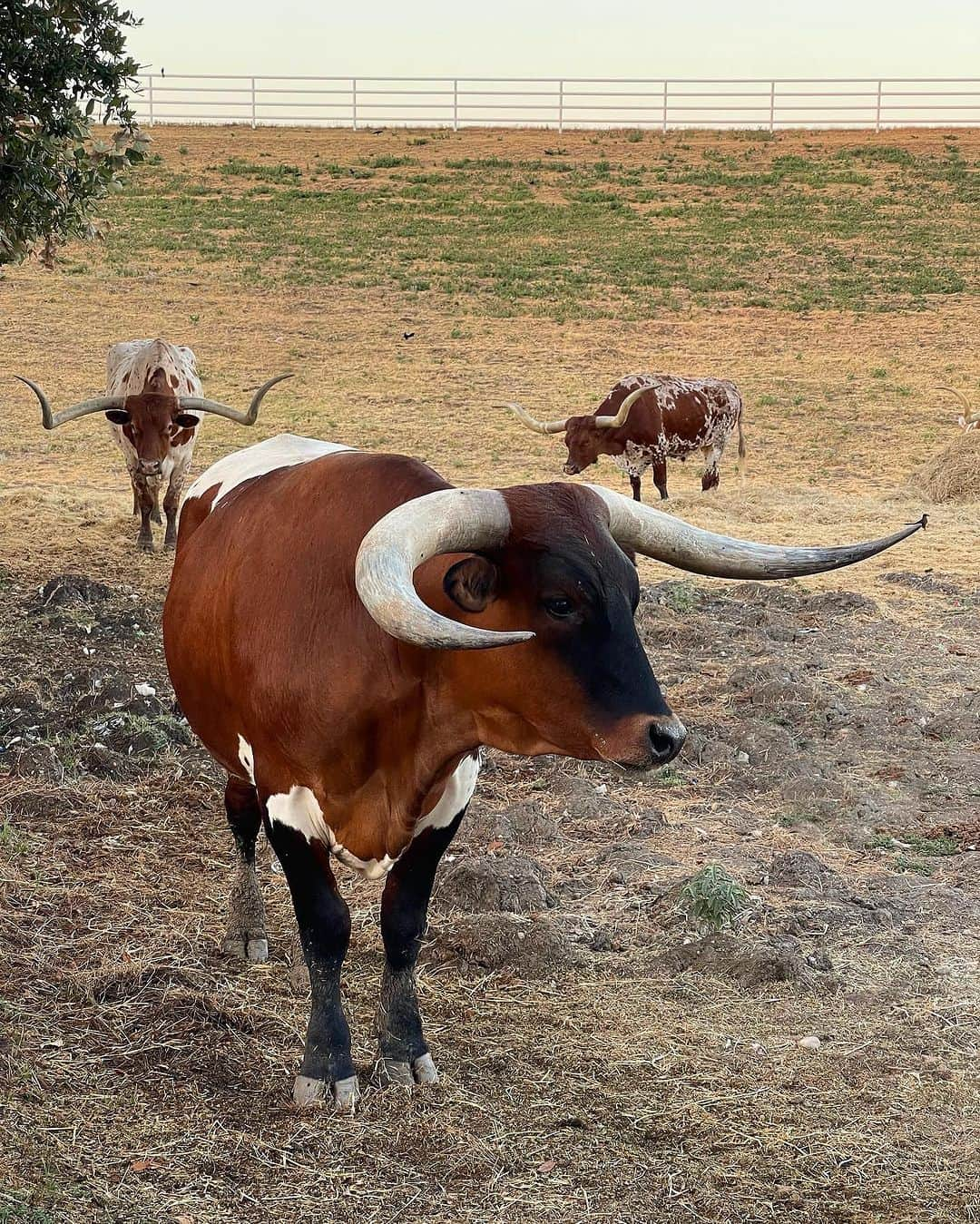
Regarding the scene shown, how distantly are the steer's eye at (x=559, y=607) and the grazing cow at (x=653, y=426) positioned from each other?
10006 mm

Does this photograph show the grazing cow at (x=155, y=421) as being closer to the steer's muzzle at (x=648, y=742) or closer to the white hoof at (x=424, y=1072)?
the white hoof at (x=424, y=1072)

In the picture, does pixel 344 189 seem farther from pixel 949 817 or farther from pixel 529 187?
pixel 949 817

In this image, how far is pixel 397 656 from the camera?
3420 millimetres

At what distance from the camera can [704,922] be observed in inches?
190

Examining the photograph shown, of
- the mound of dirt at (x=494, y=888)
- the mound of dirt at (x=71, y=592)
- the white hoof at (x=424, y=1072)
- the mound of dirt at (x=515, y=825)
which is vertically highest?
the mound of dirt at (x=71, y=592)

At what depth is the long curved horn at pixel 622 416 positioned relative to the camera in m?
13.0

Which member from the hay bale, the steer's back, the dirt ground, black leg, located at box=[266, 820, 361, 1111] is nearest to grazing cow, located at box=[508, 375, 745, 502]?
the hay bale

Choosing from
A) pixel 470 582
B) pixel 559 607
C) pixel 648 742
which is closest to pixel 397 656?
pixel 470 582

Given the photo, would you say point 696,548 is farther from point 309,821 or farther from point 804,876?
point 804,876

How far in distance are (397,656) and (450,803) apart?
0.52 metres

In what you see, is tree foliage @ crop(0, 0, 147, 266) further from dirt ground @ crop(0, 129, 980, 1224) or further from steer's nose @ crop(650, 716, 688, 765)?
steer's nose @ crop(650, 716, 688, 765)

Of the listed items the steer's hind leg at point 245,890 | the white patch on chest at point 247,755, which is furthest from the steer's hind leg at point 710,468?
the white patch on chest at point 247,755

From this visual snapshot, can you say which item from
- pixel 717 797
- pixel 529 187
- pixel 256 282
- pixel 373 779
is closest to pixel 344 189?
pixel 529 187

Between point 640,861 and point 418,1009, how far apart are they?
60.3 inches
